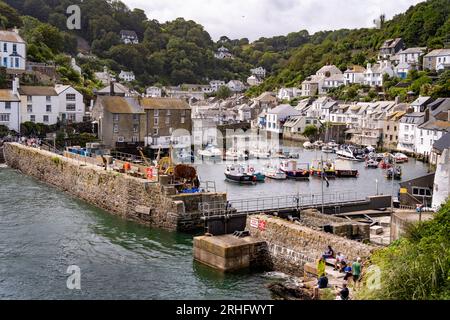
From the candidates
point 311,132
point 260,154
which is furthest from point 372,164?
point 311,132

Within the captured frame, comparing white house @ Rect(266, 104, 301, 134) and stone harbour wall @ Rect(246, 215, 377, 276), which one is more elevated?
white house @ Rect(266, 104, 301, 134)

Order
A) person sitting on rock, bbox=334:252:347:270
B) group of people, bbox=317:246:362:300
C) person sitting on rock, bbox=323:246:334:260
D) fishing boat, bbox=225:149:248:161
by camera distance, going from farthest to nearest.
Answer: fishing boat, bbox=225:149:248:161 → person sitting on rock, bbox=323:246:334:260 → person sitting on rock, bbox=334:252:347:270 → group of people, bbox=317:246:362:300

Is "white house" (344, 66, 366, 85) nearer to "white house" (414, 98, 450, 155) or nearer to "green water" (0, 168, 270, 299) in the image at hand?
"white house" (414, 98, 450, 155)

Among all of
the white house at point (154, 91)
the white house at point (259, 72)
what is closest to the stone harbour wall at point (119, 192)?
the white house at point (154, 91)

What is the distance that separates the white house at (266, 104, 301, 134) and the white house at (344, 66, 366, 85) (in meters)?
18.8

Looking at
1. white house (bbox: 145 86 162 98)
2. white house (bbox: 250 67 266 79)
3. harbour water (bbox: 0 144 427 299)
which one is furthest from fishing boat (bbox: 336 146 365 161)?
white house (bbox: 250 67 266 79)

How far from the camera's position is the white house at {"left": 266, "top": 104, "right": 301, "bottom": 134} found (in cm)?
10062

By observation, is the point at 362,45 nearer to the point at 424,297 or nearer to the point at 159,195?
the point at 159,195

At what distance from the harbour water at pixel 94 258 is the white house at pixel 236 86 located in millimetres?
132805

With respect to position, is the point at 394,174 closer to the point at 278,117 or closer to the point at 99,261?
the point at 99,261

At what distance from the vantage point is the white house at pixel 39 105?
6097cm

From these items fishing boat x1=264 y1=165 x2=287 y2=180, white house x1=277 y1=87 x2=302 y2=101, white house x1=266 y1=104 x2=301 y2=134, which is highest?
white house x1=277 y1=87 x2=302 y2=101

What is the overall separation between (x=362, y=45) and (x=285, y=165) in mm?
93786
